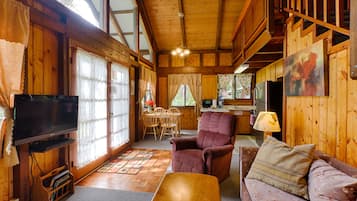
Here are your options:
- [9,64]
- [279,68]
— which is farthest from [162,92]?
[9,64]

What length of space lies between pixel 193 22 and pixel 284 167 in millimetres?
5810

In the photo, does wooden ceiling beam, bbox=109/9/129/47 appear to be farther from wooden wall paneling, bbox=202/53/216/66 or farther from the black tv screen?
the black tv screen

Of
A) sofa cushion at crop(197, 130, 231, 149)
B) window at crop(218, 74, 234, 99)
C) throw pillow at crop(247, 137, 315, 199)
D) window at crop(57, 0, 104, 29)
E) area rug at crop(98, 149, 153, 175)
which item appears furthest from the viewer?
window at crop(218, 74, 234, 99)

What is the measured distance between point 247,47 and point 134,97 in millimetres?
3232

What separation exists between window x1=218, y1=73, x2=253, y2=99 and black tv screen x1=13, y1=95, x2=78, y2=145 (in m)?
5.91

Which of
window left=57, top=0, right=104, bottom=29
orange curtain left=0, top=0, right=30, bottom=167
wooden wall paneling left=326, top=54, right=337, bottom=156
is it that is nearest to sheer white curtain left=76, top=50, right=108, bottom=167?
window left=57, top=0, right=104, bottom=29

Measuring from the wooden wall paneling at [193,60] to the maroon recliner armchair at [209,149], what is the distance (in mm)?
4673

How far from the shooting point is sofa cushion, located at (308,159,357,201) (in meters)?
1.31

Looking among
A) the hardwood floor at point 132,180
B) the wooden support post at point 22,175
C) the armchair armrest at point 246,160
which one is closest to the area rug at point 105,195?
the hardwood floor at point 132,180

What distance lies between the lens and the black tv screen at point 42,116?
2027mm

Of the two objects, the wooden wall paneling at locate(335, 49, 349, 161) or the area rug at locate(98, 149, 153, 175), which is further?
the area rug at locate(98, 149, 153, 175)

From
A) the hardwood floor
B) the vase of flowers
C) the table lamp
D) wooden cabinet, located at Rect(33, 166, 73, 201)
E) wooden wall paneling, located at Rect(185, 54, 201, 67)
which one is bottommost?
the hardwood floor

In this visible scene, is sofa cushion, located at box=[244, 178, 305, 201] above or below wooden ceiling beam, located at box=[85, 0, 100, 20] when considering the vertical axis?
below

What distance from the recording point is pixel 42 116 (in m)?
2.29
